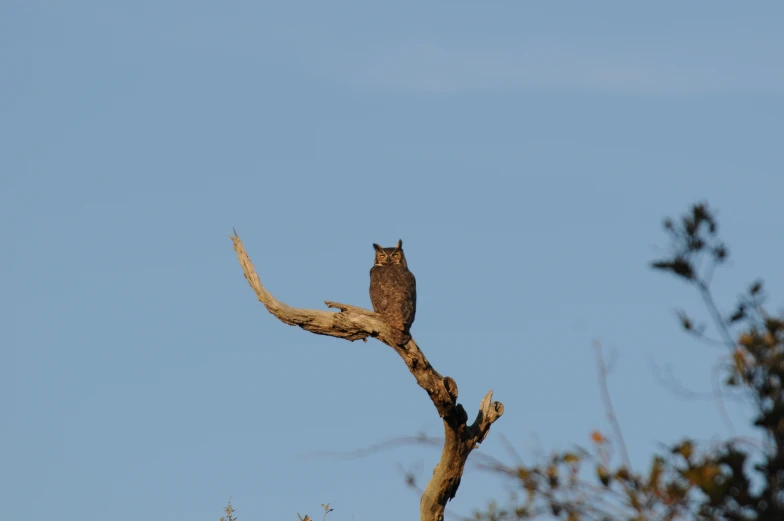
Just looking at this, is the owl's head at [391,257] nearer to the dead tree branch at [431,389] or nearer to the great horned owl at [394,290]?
the great horned owl at [394,290]

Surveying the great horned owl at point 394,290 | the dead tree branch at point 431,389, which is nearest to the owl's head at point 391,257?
the great horned owl at point 394,290

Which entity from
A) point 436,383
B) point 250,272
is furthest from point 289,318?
point 436,383

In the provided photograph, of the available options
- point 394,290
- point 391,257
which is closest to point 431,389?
point 394,290

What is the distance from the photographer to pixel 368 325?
10500 millimetres

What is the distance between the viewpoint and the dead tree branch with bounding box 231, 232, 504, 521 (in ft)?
33.1

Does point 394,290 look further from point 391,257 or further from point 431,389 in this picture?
point 431,389

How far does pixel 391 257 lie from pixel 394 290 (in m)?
1.37

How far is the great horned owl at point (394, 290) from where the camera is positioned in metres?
11.0

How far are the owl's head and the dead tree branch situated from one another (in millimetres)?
2403

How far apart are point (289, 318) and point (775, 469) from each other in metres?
7.32

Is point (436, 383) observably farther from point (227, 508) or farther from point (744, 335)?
point (744, 335)

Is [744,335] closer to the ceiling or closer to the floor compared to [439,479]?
closer to the floor

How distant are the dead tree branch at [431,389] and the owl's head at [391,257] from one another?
2.40 m

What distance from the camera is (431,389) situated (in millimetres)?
10086
